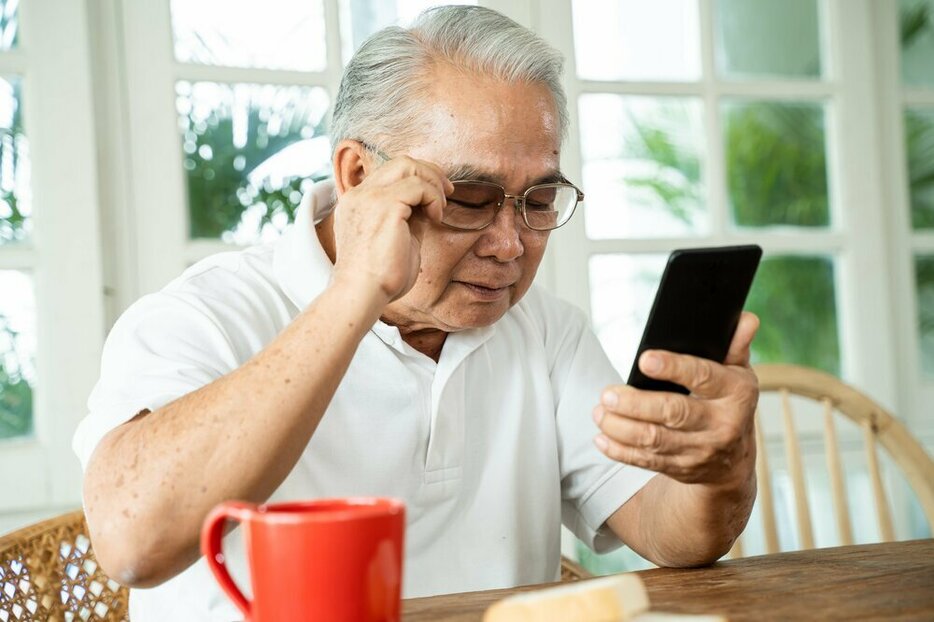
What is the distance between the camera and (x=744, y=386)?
3.19 feet

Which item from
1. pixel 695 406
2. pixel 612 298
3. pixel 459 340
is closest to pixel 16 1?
pixel 459 340

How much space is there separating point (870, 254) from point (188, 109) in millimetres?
1712

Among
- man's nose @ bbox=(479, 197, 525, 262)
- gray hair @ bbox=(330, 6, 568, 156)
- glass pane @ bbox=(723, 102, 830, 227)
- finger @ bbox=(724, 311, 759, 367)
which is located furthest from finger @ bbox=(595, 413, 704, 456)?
glass pane @ bbox=(723, 102, 830, 227)

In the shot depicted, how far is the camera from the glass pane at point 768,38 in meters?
2.48

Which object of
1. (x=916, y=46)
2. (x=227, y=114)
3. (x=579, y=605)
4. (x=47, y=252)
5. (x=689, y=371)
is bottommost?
(x=579, y=605)

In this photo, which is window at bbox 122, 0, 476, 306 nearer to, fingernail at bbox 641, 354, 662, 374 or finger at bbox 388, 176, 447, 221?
finger at bbox 388, 176, 447, 221

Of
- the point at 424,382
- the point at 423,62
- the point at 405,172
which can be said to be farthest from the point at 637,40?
the point at 405,172

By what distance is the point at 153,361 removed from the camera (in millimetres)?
1039

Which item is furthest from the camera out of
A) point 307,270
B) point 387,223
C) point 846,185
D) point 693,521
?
point 846,185

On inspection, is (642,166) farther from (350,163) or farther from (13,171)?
(13,171)

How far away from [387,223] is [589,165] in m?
1.49

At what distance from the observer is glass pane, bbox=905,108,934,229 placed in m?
2.61

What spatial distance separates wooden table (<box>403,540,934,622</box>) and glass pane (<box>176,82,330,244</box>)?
1.34 metres

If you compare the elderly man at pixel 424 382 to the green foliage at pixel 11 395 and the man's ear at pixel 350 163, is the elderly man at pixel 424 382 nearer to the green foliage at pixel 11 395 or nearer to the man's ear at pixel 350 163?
the man's ear at pixel 350 163
